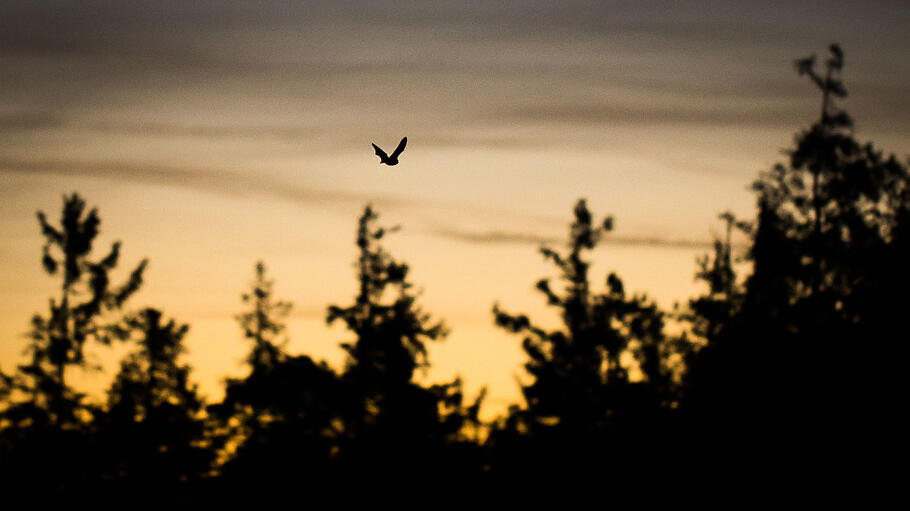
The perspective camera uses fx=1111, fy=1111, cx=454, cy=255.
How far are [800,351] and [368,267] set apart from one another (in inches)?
1265

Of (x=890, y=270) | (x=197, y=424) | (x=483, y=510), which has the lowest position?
(x=483, y=510)

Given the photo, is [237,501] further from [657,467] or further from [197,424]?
[657,467]

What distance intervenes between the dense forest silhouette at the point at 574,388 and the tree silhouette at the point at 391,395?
4.4 inches

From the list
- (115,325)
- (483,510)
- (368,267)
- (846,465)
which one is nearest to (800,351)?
(846,465)

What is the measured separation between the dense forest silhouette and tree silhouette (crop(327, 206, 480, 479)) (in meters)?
0.11

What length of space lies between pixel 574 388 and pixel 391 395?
9.33 metres

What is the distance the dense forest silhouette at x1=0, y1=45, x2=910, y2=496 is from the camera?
3400cm

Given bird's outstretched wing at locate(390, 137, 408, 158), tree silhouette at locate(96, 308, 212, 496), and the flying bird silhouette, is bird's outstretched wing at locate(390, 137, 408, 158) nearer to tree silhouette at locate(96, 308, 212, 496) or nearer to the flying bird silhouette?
the flying bird silhouette

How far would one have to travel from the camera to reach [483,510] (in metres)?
46.6

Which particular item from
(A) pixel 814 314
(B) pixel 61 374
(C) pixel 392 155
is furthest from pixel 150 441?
(C) pixel 392 155

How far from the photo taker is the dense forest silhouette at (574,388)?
34000mm

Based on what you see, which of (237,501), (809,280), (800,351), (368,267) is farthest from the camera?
(368,267)

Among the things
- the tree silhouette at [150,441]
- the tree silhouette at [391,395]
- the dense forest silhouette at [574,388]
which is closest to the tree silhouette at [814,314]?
the dense forest silhouette at [574,388]

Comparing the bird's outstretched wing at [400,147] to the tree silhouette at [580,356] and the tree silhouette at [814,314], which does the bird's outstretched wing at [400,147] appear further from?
the tree silhouette at [580,356]
